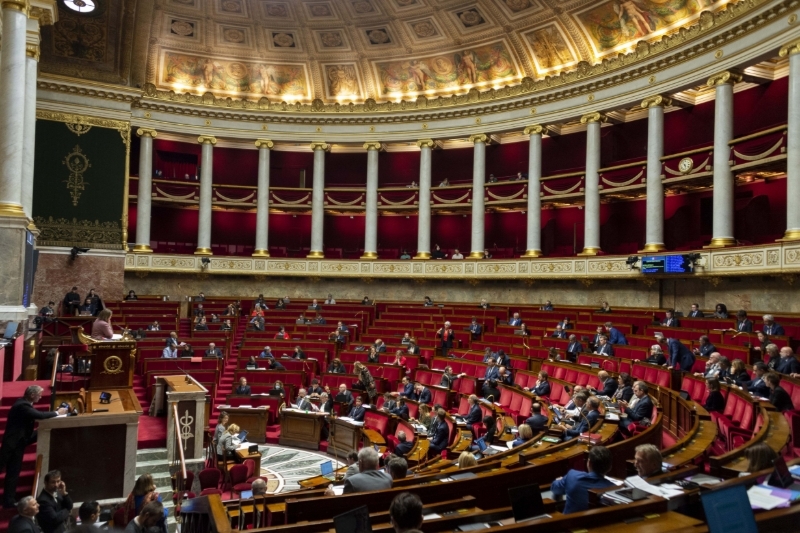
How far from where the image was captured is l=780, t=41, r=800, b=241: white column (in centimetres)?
1500

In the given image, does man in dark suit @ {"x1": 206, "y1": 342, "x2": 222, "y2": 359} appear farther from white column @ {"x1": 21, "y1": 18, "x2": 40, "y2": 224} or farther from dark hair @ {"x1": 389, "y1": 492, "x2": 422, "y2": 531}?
dark hair @ {"x1": 389, "y1": 492, "x2": 422, "y2": 531}

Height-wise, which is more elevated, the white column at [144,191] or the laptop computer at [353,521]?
the white column at [144,191]

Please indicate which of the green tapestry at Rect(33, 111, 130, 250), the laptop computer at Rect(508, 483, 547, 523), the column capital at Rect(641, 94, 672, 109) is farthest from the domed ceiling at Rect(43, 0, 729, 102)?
the laptop computer at Rect(508, 483, 547, 523)

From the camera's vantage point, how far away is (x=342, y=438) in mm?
12805

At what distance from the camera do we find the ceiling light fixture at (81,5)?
760 inches

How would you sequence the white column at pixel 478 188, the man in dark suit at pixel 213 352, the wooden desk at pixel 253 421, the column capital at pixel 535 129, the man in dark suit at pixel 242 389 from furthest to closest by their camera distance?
1. the white column at pixel 478 188
2. the column capital at pixel 535 129
3. the man in dark suit at pixel 213 352
4. the man in dark suit at pixel 242 389
5. the wooden desk at pixel 253 421

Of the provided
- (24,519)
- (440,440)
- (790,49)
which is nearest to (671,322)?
(790,49)

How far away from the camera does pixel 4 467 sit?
676 centimetres

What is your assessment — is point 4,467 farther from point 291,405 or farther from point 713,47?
point 713,47

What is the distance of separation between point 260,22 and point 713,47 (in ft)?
58.4

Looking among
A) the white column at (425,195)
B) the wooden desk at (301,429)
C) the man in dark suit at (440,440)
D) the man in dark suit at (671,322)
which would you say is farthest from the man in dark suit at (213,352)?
the man in dark suit at (671,322)

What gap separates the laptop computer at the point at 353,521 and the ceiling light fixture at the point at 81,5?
21.2 meters

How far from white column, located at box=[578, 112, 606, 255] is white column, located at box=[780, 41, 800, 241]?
22.5 feet

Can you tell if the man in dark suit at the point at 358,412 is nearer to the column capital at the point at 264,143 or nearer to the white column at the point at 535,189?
the white column at the point at 535,189
